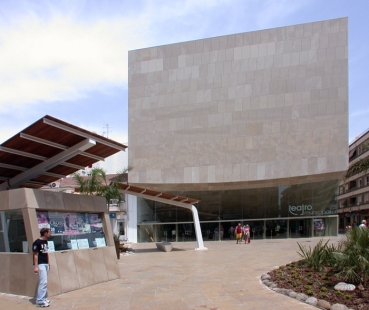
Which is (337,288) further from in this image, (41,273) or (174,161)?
(174,161)

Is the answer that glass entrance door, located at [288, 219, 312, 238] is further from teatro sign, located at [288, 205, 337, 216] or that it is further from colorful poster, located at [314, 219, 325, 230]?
teatro sign, located at [288, 205, 337, 216]

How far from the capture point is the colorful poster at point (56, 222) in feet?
38.8

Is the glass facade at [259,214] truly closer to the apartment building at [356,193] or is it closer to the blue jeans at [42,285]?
the apartment building at [356,193]

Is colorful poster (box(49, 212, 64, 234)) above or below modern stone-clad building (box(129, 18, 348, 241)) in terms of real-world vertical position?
below

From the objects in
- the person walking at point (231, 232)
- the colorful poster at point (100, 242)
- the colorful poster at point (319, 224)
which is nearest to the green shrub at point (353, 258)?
the colorful poster at point (100, 242)

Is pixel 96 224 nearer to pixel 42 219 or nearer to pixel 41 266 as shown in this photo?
pixel 42 219

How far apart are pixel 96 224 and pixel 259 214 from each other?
90.2 feet

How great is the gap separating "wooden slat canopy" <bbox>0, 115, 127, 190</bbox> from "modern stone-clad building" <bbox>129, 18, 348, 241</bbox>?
24931mm

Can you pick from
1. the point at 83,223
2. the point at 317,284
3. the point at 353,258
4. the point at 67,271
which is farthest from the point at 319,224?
the point at 67,271

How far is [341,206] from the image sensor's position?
273ft

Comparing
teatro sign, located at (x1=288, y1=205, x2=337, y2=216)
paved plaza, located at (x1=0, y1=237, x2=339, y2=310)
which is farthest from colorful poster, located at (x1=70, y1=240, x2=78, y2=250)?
teatro sign, located at (x1=288, y1=205, x2=337, y2=216)

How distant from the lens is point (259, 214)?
1549 inches

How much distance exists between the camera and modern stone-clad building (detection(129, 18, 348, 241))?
36.6 metres

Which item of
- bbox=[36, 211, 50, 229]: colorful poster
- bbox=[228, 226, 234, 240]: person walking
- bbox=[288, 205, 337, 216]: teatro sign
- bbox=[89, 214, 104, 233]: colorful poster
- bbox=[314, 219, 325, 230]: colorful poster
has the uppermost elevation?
bbox=[36, 211, 50, 229]: colorful poster
